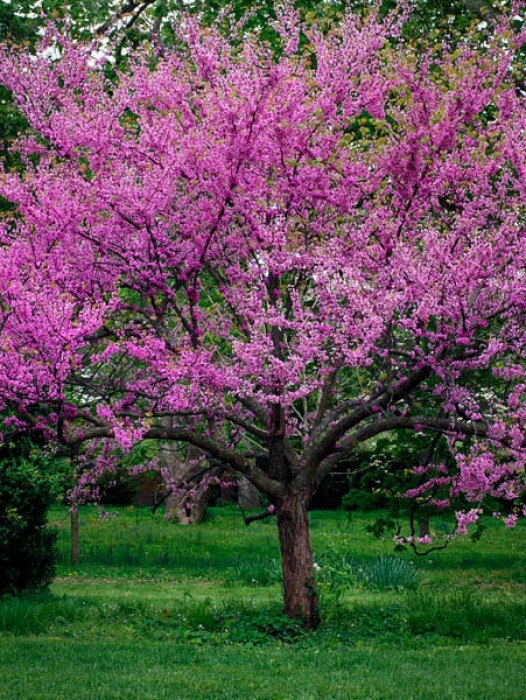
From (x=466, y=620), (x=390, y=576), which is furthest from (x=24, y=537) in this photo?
(x=466, y=620)

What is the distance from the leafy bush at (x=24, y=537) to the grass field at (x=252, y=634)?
41 centimetres

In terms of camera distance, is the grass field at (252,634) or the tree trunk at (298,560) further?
the tree trunk at (298,560)

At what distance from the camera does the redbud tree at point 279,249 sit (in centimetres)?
756

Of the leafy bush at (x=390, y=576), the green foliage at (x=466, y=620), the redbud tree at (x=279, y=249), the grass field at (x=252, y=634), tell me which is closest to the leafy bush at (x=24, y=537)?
the grass field at (x=252, y=634)

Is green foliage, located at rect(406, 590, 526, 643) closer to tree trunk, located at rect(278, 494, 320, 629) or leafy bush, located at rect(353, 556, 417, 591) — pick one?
tree trunk, located at rect(278, 494, 320, 629)

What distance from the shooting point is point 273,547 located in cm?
1845

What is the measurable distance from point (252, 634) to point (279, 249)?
13.3 feet

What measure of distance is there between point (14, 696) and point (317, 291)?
4.27 m

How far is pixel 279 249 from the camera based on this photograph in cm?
851

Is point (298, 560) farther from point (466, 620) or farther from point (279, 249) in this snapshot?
point (279, 249)

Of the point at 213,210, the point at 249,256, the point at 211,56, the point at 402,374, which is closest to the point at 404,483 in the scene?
the point at 402,374

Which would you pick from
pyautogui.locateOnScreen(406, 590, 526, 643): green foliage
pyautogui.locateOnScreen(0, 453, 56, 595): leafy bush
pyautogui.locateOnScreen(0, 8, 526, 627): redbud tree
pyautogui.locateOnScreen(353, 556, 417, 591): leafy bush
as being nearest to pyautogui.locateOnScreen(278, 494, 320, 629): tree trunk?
pyautogui.locateOnScreen(0, 8, 526, 627): redbud tree

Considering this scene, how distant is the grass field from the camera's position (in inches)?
276

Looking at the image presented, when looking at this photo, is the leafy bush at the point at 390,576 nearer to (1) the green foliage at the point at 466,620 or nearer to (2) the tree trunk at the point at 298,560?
(1) the green foliage at the point at 466,620
